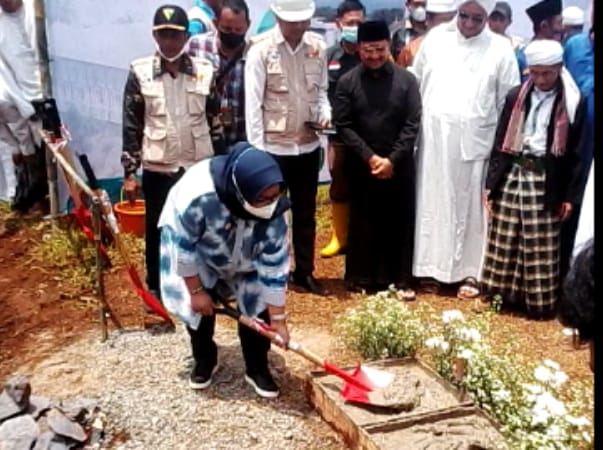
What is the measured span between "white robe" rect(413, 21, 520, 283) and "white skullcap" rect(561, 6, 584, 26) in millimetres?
2436

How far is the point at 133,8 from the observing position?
7078 mm

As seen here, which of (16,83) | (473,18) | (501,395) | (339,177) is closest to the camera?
(501,395)

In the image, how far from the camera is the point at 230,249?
419cm

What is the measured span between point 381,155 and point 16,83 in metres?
3.34

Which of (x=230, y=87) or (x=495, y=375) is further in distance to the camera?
(x=230, y=87)

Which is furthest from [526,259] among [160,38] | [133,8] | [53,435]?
[133,8]

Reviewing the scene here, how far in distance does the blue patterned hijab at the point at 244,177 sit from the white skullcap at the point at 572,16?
4935 millimetres

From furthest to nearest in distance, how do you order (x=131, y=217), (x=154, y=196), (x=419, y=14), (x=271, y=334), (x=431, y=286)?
(x=419, y=14)
(x=131, y=217)
(x=431, y=286)
(x=154, y=196)
(x=271, y=334)

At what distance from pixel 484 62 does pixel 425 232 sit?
3.90 ft

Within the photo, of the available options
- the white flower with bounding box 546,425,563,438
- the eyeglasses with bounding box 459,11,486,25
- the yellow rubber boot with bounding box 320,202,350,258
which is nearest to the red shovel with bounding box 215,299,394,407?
the white flower with bounding box 546,425,563,438

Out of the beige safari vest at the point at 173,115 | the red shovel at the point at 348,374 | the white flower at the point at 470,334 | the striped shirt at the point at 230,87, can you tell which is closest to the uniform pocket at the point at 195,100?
the beige safari vest at the point at 173,115

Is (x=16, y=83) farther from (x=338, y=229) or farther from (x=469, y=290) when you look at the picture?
(x=469, y=290)

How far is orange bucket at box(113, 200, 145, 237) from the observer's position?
7.00 meters

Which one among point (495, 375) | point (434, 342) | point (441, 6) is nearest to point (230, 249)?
point (434, 342)
